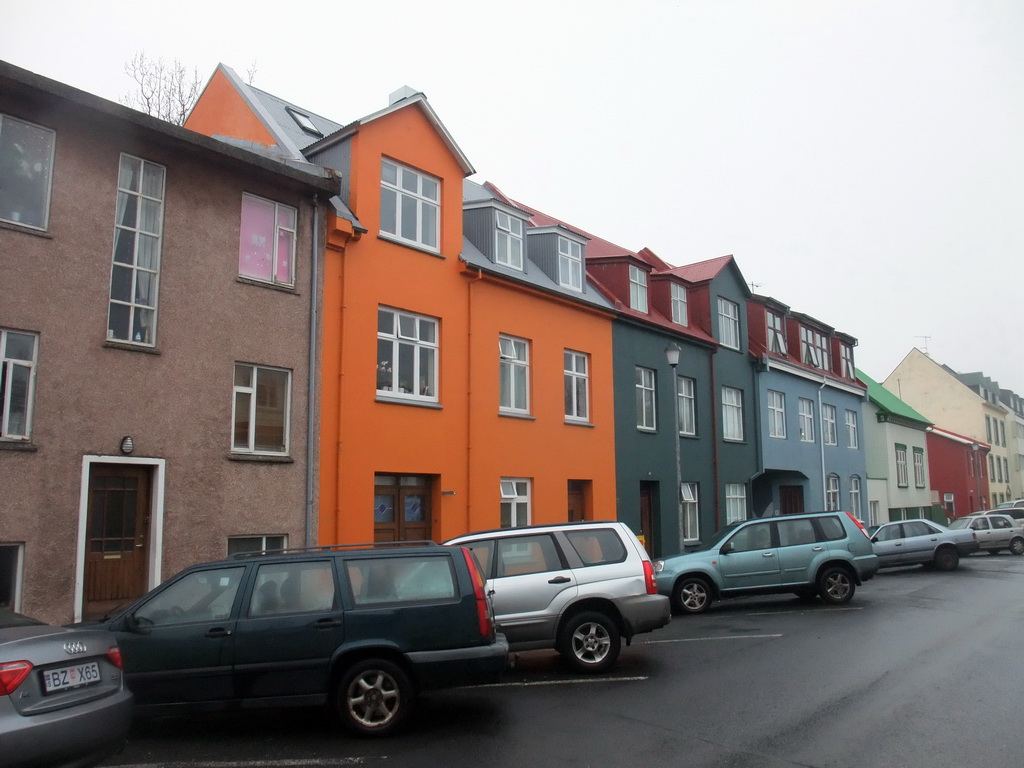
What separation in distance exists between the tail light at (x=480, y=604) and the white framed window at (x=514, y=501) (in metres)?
10.2

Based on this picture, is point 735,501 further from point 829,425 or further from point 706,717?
point 706,717

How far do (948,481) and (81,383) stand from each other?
50.7 m

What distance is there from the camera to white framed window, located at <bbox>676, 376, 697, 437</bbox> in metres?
25.6

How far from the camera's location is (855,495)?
1470 inches

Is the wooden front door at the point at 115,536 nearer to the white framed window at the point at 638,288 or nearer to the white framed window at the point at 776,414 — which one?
the white framed window at the point at 638,288

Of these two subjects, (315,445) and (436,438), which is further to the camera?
(436,438)

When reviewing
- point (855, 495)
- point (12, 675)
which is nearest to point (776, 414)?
point (855, 495)

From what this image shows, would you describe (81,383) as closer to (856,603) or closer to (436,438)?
(436,438)

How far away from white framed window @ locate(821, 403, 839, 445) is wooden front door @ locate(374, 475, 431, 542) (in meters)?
22.6

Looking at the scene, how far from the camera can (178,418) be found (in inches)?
501

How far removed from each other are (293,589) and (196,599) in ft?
2.77

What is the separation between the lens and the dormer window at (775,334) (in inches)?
1254

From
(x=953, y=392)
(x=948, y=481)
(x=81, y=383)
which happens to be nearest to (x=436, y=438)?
(x=81, y=383)

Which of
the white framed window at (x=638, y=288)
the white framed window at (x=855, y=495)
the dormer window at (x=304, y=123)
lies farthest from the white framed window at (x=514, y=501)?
the white framed window at (x=855, y=495)
